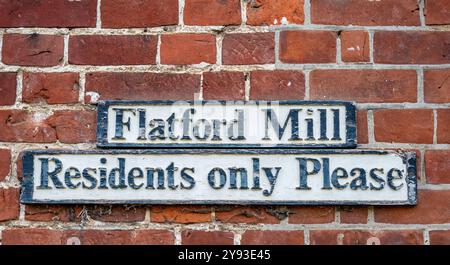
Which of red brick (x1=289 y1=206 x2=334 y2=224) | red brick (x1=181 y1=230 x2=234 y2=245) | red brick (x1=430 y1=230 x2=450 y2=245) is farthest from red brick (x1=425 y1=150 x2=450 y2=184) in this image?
red brick (x1=181 y1=230 x2=234 y2=245)

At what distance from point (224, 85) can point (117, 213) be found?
0.37m

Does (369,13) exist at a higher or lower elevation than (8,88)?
higher

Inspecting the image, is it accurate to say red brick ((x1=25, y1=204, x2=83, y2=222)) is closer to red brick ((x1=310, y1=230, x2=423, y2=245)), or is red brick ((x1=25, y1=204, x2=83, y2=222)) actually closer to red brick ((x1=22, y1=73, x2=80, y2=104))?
red brick ((x1=22, y1=73, x2=80, y2=104))

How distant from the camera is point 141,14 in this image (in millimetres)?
1588

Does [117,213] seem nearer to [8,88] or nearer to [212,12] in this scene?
[8,88]

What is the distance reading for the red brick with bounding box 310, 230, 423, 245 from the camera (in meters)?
1.52

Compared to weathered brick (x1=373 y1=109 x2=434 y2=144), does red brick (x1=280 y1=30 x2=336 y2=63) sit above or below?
above

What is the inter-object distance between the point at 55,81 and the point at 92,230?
1.12ft

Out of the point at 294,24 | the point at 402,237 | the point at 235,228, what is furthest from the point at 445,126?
the point at 235,228

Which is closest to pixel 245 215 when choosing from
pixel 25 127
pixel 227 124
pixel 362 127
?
pixel 227 124

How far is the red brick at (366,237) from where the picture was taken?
1.52 metres

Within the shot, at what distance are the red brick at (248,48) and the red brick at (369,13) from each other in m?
0.12
